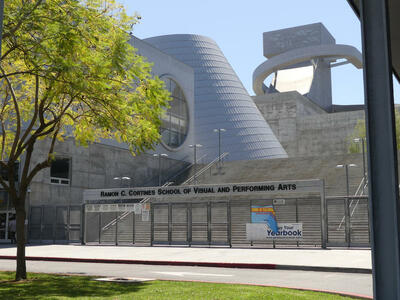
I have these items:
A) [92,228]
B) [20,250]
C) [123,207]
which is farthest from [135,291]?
[92,228]

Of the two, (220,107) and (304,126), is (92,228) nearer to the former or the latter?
(220,107)

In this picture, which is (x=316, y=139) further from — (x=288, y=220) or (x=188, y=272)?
(x=188, y=272)

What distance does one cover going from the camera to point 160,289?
977cm

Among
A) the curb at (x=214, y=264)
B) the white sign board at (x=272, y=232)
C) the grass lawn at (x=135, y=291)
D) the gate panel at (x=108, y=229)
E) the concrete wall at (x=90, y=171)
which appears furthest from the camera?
the concrete wall at (x=90, y=171)

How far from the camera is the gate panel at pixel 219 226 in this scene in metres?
30.7

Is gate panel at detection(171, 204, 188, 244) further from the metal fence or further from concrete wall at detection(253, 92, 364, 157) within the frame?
concrete wall at detection(253, 92, 364, 157)

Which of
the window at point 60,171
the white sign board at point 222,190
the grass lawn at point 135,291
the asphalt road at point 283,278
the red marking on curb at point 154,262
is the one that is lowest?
the red marking on curb at point 154,262

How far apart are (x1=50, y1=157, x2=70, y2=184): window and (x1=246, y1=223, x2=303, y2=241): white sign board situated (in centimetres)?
1790

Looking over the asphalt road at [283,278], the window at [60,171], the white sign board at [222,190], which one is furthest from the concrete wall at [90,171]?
the asphalt road at [283,278]

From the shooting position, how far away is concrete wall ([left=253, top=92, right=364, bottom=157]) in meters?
85.2

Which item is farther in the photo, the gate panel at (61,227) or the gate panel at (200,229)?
the gate panel at (61,227)

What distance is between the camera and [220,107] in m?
68.4

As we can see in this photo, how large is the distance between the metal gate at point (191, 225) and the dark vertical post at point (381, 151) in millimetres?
23170

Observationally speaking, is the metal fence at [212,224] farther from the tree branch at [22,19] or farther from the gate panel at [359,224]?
the tree branch at [22,19]
